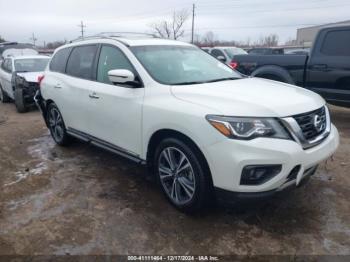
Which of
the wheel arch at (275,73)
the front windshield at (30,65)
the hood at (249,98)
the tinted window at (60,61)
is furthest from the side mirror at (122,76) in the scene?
the front windshield at (30,65)

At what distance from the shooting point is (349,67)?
653 centimetres

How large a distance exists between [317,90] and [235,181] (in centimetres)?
475

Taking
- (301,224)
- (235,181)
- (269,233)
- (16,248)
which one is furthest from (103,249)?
(301,224)

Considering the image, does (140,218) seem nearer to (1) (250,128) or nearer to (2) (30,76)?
(1) (250,128)

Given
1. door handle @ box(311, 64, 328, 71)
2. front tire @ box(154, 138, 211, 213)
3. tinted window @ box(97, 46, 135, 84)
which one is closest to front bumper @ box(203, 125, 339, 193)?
→ front tire @ box(154, 138, 211, 213)

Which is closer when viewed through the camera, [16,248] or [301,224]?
[16,248]

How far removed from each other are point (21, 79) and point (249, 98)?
7.96 meters

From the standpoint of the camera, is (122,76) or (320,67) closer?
(122,76)

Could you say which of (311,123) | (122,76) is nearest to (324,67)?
(311,123)

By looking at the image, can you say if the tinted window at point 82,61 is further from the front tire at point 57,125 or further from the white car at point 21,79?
the white car at point 21,79

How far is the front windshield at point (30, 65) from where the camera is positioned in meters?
10.7

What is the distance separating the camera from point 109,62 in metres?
4.51

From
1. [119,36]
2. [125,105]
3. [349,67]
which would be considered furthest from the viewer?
[349,67]

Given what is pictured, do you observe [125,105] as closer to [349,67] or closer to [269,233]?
[269,233]
